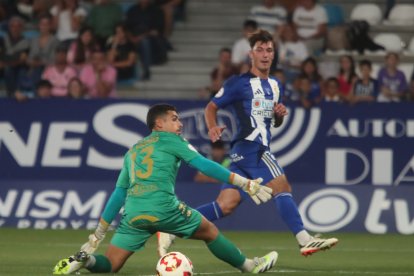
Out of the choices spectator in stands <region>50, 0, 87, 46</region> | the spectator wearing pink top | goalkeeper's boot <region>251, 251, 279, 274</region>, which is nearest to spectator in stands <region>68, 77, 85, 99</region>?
the spectator wearing pink top

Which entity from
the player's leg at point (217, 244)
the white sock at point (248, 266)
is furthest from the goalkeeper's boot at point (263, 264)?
the player's leg at point (217, 244)

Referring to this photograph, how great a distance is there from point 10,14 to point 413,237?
962 centimetres

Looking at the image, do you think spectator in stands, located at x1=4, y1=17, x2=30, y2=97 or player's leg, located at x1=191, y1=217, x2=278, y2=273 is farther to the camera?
spectator in stands, located at x1=4, y1=17, x2=30, y2=97

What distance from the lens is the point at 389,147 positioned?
57.8 feet

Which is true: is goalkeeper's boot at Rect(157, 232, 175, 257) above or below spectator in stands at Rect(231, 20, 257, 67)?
below

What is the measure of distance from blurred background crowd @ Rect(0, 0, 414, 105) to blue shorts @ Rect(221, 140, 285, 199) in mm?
6307

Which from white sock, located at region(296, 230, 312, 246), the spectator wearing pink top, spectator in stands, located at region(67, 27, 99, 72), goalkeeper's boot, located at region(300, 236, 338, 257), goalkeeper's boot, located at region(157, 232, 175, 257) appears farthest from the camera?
spectator in stands, located at region(67, 27, 99, 72)

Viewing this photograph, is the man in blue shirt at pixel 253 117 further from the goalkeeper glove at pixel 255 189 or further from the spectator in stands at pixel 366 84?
the spectator in stands at pixel 366 84

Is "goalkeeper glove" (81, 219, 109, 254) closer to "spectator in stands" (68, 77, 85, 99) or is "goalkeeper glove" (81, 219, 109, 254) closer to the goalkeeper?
the goalkeeper

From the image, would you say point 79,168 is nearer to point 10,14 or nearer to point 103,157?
point 103,157

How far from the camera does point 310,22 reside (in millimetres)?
20750

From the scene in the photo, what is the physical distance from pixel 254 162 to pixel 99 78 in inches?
309

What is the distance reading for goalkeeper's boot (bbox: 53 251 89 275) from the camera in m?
10.0

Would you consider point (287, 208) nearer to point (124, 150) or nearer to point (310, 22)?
point (124, 150)
